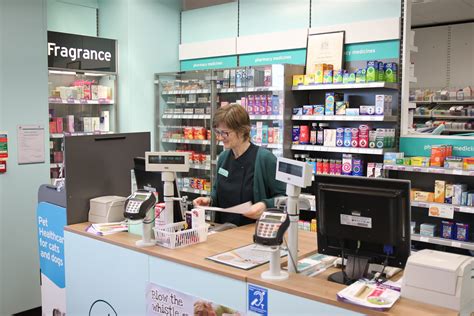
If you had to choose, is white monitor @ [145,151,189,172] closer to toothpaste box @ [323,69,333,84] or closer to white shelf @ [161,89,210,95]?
toothpaste box @ [323,69,333,84]

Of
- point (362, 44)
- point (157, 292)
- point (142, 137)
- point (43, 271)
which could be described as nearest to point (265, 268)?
point (157, 292)

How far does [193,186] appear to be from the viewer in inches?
271

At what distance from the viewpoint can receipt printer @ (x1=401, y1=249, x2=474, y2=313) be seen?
1.99 metres

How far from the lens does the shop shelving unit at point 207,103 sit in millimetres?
5664

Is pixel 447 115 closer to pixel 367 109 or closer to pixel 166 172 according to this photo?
pixel 367 109

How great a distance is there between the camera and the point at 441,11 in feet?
30.4

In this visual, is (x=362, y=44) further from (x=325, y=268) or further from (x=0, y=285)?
(x=0, y=285)

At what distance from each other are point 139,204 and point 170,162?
307 millimetres

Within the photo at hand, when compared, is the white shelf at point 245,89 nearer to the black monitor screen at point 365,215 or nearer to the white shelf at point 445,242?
the white shelf at point 445,242

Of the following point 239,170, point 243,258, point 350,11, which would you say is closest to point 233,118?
point 239,170

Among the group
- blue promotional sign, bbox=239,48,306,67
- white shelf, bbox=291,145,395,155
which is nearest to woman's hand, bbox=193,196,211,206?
white shelf, bbox=291,145,395,155

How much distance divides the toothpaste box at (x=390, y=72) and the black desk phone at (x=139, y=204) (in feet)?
10.3

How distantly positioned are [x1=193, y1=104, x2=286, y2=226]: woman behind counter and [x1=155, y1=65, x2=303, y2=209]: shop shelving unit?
208cm

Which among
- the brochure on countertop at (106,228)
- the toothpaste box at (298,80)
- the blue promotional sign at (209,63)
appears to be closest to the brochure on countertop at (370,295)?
the brochure on countertop at (106,228)
